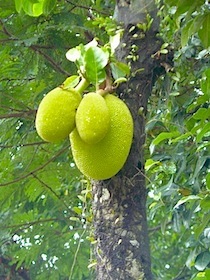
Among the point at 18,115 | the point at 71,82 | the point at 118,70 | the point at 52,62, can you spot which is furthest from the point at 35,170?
the point at 71,82

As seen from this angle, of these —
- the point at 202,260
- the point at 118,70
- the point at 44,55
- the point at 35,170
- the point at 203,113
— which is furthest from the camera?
the point at 35,170

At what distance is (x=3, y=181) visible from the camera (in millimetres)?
2623

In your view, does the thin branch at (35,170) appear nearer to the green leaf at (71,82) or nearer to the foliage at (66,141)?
the foliage at (66,141)

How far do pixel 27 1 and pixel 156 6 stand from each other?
0.59 meters

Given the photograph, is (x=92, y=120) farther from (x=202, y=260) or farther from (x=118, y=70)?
(x=202, y=260)

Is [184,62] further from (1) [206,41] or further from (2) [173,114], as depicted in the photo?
(1) [206,41]

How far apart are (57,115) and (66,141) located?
1230mm

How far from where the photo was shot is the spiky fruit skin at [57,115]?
4.39 ft

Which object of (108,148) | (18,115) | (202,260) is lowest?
(202,260)

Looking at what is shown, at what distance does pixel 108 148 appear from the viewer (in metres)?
1.41

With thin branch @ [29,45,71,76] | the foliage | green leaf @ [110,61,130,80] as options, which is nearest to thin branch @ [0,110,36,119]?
the foliage

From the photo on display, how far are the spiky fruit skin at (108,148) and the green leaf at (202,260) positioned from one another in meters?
0.54

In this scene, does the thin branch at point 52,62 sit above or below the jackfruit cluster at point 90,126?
below

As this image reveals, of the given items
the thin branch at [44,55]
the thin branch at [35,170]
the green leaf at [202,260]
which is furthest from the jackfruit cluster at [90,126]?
the thin branch at [35,170]
